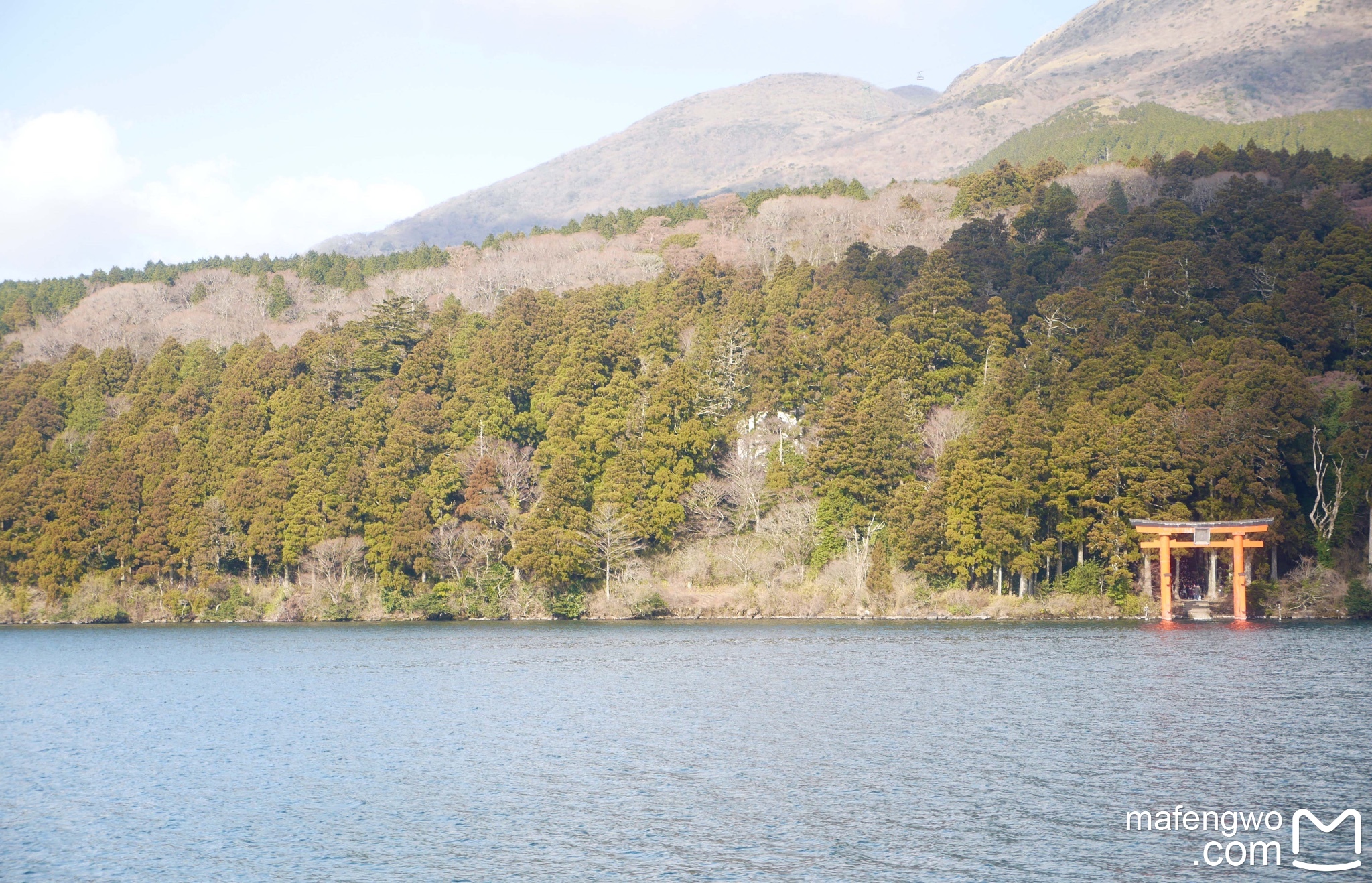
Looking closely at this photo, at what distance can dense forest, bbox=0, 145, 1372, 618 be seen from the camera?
49.3m

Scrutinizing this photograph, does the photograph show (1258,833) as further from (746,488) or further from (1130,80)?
(1130,80)

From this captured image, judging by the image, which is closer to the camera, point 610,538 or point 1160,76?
point 610,538

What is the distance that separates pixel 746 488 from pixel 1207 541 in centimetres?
2084

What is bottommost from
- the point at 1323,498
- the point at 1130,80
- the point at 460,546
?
the point at 460,546

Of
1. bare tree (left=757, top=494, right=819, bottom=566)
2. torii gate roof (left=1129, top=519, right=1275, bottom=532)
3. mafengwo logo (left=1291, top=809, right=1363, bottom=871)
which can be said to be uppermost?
torii gate roof (left=1129, top=519, right=1275, bottom=532)

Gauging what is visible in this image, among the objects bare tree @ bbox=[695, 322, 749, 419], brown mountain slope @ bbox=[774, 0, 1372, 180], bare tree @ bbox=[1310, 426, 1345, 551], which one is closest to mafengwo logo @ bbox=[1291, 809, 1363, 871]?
bare tree @ bbox=[1310, 426, 1345, 551]

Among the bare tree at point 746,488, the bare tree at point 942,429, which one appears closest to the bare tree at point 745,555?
the bare tree at point 746,488

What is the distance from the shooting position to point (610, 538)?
176 ft

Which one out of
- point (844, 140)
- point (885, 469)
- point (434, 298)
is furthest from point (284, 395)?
point (844, 140)

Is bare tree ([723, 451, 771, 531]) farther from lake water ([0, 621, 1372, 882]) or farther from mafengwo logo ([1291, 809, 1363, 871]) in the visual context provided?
mafengwo logo ([1291, 809, 1363, 871])

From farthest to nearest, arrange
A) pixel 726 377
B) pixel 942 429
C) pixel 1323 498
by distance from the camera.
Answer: pixel 726 377 → pixel 942 429 → pixel 1323 498

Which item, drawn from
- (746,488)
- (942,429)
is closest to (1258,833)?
(746,488)

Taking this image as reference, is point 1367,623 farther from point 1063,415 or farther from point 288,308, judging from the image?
point 288,308

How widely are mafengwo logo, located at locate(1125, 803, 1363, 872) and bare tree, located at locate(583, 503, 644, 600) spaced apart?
37.1 metres
